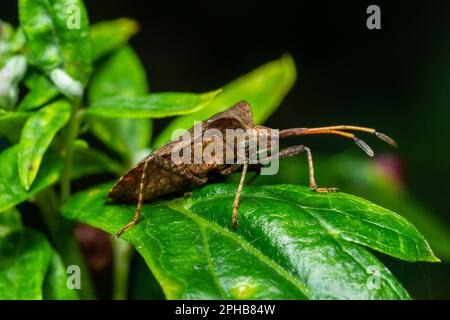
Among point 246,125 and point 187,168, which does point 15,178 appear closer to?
point 187,168

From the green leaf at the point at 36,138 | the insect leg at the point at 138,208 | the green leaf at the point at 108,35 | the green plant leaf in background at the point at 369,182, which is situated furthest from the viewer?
the green plant leaf in background at the point at 369,182

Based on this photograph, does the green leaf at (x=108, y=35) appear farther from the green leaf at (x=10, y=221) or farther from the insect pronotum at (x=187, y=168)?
the green leaf at (x=10, y=221)

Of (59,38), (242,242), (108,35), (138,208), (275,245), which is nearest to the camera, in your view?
(275,245)

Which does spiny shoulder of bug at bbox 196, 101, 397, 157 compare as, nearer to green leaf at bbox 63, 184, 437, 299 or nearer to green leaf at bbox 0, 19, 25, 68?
green leaf at bbox 63, 184, 437, 299

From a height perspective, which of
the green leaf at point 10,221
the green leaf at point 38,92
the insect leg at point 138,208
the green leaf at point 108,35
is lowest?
the green leaf at point 10,221

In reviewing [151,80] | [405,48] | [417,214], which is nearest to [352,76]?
[405,48]

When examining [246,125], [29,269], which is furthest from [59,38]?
[29,269]

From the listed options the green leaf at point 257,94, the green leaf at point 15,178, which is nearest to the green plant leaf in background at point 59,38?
the green leaf at point 15,178
